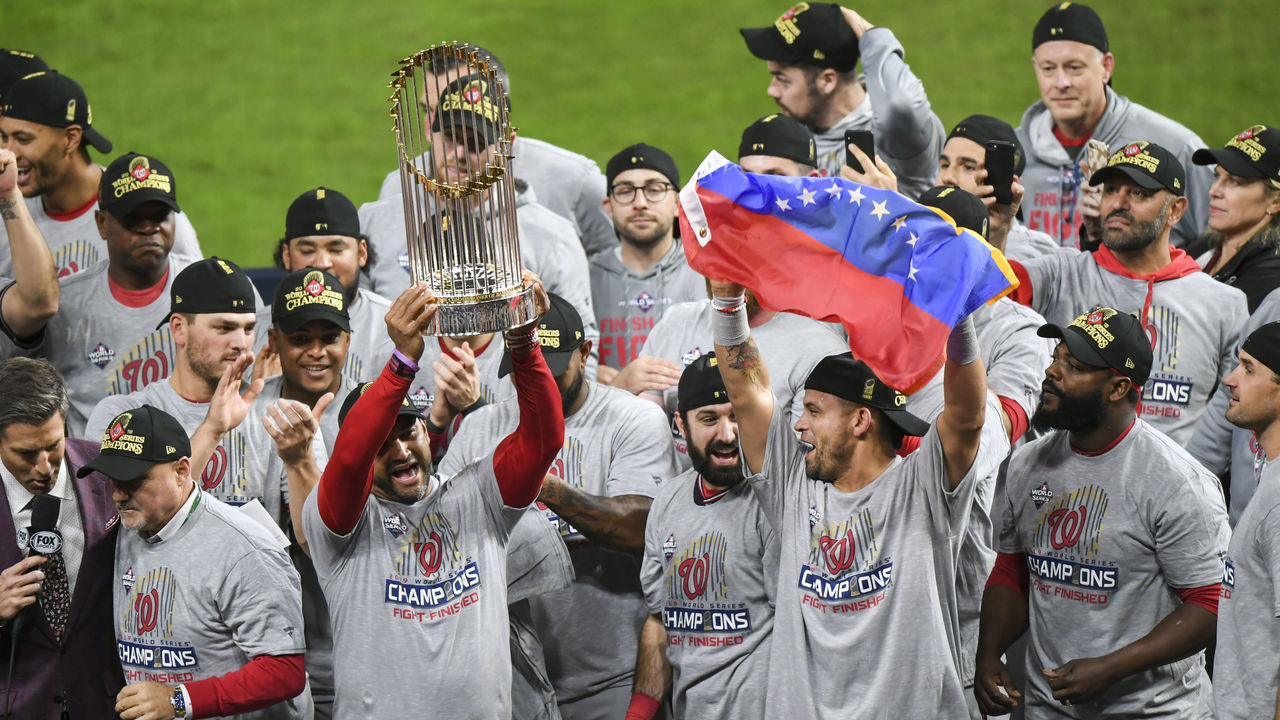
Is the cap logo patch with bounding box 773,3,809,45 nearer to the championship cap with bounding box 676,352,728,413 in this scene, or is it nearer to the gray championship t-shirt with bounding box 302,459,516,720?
the championship cap with bounding box 676,352,728,413

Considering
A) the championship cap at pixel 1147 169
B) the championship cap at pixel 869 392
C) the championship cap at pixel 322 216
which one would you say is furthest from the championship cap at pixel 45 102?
the championship cap at pixel 1147 169

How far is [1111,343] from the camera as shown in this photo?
4.39 meters

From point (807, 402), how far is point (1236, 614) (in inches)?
49.2

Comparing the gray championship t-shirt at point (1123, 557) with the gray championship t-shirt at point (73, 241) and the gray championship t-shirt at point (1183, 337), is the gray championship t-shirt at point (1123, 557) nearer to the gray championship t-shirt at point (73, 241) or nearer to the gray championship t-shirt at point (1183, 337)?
the gray championship t-shirt at point (1183, 337)

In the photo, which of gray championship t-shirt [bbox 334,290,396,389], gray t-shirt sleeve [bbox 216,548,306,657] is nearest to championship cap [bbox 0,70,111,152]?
gray championship t-shirt [bbox 334,290,396,389]

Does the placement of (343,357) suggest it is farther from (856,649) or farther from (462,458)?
(856,649)

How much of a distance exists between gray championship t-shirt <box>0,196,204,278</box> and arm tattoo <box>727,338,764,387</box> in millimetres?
2822

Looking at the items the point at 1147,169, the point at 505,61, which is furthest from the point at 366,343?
the point at 505,61

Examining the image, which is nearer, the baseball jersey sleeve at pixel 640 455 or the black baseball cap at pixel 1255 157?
the baseball jersey sleeve at pixel 640 455

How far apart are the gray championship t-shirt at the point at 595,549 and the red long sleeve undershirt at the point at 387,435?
0.73 m

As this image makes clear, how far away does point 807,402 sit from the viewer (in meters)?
4.12

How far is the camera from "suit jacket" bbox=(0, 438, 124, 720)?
14.2ft

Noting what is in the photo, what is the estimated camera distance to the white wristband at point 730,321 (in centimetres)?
395

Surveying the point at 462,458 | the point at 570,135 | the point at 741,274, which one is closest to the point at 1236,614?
the point at 741,274
